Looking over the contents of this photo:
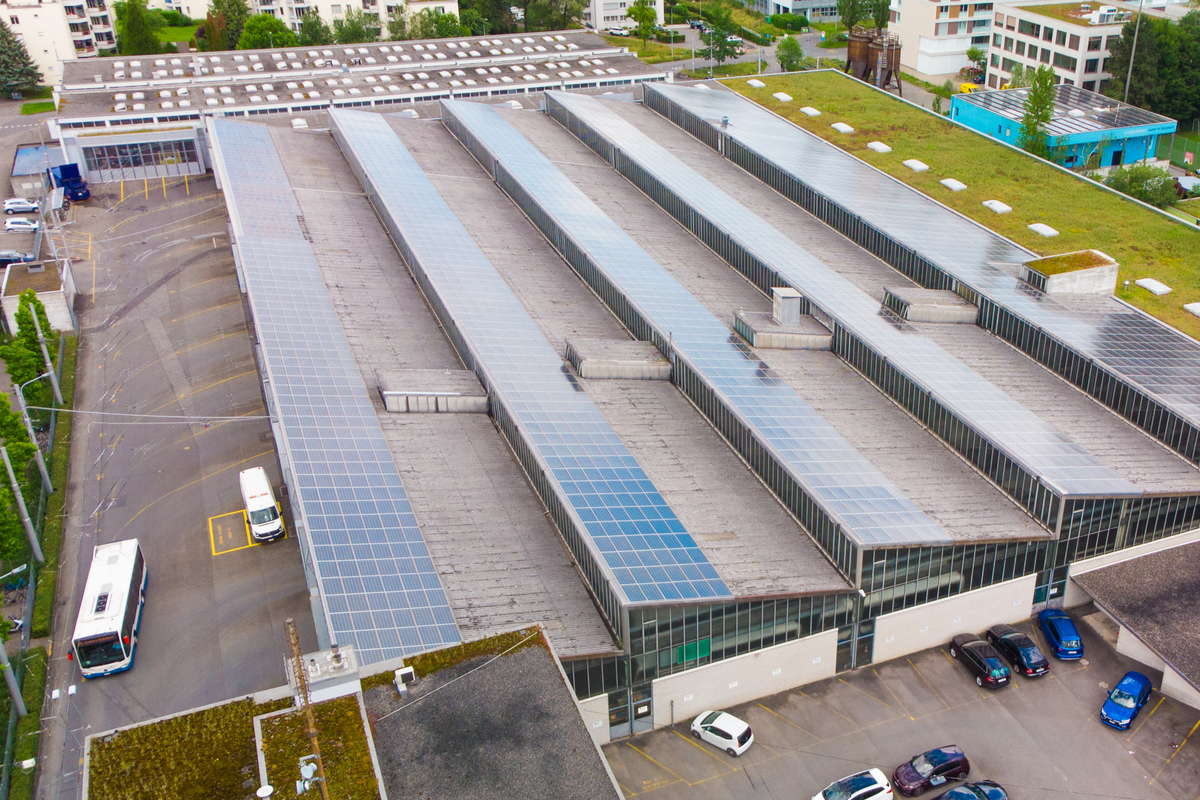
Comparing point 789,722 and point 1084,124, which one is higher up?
point 1084,124

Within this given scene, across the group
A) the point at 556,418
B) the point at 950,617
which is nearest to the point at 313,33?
the point at 556,418

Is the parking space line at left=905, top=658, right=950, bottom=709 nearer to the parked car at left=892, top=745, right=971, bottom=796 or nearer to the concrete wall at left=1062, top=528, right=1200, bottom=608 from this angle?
the parked car at left=892, top=745, right=971, bottom=796

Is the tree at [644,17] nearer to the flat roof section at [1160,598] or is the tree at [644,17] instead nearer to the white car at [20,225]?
the white car at [20,225]

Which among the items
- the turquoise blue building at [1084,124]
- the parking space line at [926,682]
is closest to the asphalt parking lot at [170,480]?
the parking space line at [926,682]

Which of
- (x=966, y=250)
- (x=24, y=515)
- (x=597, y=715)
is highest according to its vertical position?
(x=966, y=250)

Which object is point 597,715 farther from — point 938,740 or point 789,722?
point 938,740

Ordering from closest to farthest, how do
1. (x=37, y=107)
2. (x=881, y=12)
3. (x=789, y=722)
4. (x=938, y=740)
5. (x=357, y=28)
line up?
(x=938, y=740) < (x=789, y=722) < (x=37, y=107) < (x=881, y=12) < (x=357, y=28)

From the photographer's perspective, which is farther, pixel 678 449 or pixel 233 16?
pixel 233 16
